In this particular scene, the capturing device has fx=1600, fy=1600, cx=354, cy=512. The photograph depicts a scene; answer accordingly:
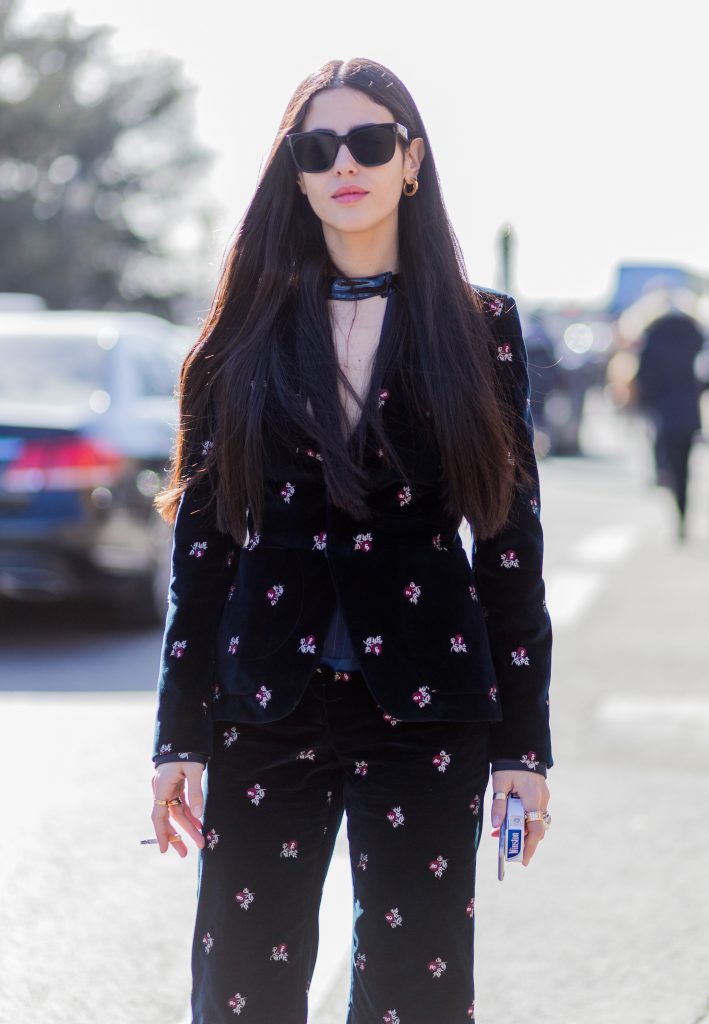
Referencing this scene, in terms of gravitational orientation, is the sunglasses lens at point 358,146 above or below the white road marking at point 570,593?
above

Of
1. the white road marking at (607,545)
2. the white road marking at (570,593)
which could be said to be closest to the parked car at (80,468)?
the white road marking at (570,593)

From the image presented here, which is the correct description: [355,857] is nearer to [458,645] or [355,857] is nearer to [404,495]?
[458,645]

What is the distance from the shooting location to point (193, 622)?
2.48 meters

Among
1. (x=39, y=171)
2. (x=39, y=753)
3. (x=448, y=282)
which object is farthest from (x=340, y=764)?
(x=39, y=171)

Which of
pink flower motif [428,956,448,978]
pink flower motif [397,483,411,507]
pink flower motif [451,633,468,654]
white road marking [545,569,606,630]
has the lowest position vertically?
white road marking [545,569,606,630]

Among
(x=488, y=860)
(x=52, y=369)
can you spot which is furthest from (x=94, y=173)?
(x=488, y=860)

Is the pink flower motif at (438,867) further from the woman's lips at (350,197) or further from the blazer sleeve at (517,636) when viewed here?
the woman's lips at (350,197)

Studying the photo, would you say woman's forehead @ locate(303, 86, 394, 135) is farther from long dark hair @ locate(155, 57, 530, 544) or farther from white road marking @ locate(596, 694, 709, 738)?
white road marking @ locate(596, 694, 709, 738)

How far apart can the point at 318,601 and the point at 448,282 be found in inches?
21.9

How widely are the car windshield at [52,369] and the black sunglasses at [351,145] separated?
5.58 m

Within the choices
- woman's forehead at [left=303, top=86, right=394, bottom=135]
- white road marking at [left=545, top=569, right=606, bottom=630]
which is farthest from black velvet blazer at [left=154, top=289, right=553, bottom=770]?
white road marking at [left=545, top=569, right=606, bottom=630]

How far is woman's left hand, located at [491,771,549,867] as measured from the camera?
8.13 ft

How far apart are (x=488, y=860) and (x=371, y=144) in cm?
269

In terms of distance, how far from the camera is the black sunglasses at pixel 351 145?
99.2 inches
